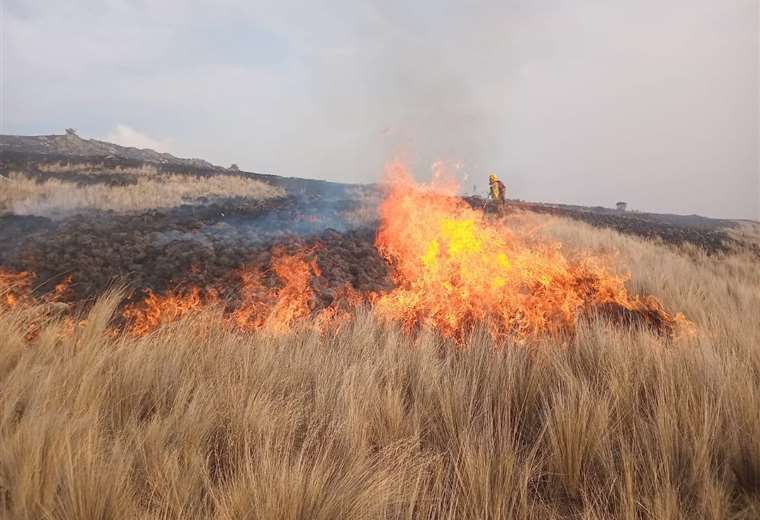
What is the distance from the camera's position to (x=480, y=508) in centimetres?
196

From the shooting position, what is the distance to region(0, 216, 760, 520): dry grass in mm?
1820

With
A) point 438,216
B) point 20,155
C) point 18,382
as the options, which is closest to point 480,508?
point 18,382

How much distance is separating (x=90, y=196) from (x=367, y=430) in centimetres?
1272

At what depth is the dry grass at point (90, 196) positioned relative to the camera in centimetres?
998

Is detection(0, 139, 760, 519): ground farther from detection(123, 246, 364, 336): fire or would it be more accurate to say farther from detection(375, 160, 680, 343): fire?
detection(375, 160, 680, 343): fire

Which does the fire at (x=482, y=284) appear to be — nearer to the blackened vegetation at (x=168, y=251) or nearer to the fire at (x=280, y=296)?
the blackened vegetation at (x=168, y=251)

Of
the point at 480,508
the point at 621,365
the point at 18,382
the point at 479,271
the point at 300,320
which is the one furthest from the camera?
the point at 479,271

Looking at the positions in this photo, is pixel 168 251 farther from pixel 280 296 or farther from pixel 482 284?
pixel 482 284

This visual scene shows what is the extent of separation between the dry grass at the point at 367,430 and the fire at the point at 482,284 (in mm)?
1223

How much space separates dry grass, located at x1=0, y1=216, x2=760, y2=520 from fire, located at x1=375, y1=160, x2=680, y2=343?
1.22m

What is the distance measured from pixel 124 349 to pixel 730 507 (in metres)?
3.93

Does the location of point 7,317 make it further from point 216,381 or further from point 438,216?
point 438,216

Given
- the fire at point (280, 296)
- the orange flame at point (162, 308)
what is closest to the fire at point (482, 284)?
the fire at point (280, 296)

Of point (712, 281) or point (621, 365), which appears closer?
point (621, 365)
